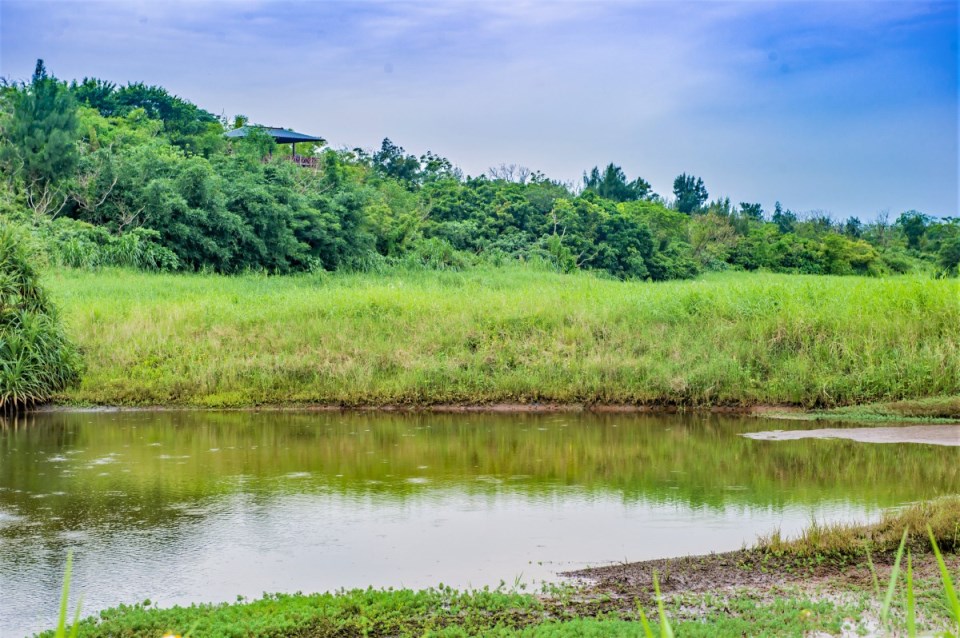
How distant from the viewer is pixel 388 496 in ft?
31.2

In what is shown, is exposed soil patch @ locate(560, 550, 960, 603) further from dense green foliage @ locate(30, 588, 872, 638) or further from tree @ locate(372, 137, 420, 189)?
tree @ locate(372, 137, 420, 189)

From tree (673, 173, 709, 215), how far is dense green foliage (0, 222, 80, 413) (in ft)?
165

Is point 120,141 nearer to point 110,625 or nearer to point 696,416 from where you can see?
point 696,416

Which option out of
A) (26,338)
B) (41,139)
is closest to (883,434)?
(26,338)

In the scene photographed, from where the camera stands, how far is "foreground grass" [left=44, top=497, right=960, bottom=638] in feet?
17.5

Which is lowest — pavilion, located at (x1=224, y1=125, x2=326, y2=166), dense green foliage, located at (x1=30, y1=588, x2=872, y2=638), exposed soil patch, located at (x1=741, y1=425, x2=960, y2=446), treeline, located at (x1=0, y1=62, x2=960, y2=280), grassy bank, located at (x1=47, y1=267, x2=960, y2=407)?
dense green foliage, located at (x1=30, y1=588, x2=872, y2=638)

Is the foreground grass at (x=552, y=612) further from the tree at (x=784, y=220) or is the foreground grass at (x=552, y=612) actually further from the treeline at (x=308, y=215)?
the tree at (x=784, y=220)

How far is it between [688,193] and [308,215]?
130 ft

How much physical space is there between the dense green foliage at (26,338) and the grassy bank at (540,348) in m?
0.50

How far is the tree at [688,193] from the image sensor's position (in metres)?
62.0

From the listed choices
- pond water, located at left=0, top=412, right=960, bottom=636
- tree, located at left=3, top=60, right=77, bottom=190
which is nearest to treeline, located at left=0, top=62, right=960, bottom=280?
tree, located at left=3, top=60, right=77, bottom=190

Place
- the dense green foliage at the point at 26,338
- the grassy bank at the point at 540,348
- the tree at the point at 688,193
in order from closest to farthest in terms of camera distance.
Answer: the grassy bank at the point at 540,348
the dense green foliage at the point at 26,338
the tree at the point at 688,193

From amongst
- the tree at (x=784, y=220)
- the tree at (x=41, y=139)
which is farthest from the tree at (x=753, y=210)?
the tree at (x=41, y=139)

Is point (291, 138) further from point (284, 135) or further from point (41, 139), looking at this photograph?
point (41, 139)
